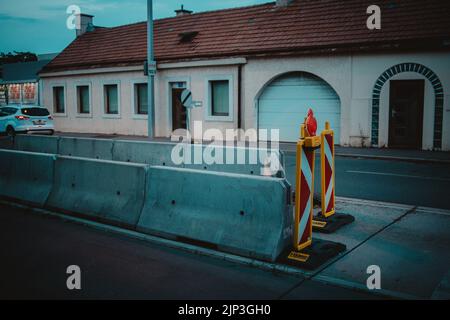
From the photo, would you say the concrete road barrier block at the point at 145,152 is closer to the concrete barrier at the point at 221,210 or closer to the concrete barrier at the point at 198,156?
the concrete barrier at the point at 198,156

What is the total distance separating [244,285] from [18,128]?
2066 centimetres

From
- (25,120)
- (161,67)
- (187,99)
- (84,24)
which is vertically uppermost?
(84,24)

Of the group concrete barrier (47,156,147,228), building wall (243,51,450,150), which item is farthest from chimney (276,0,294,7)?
concrete barrier (47,156,147,228)

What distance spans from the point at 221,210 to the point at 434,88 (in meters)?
12.7

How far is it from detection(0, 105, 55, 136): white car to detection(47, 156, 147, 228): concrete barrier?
16110mm

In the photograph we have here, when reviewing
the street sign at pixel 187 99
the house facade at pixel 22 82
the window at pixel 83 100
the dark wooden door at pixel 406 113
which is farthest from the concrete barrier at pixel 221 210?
the house facade at pixel 22 82

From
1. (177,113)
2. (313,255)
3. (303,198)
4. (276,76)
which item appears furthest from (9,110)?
(313,255)

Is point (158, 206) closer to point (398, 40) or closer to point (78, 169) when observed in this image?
→ point (78, 169)

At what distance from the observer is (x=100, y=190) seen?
7234mm

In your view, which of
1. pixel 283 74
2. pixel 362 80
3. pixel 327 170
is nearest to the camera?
pixel 327 170

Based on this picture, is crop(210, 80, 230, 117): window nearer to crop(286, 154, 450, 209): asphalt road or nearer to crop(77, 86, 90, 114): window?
crop(286, 154, 450, 209): asphalt road

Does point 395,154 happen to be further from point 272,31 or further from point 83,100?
point 83,100

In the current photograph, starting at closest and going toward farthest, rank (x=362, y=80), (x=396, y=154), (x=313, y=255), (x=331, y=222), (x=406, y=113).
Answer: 1. (x=313, y=255)
2. (x=331, y=222)
3. (x=396, y=154)
4. (x=406, y=113)
5. (x=362, y=80)

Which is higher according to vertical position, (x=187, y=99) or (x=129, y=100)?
(x=129, y=100)
